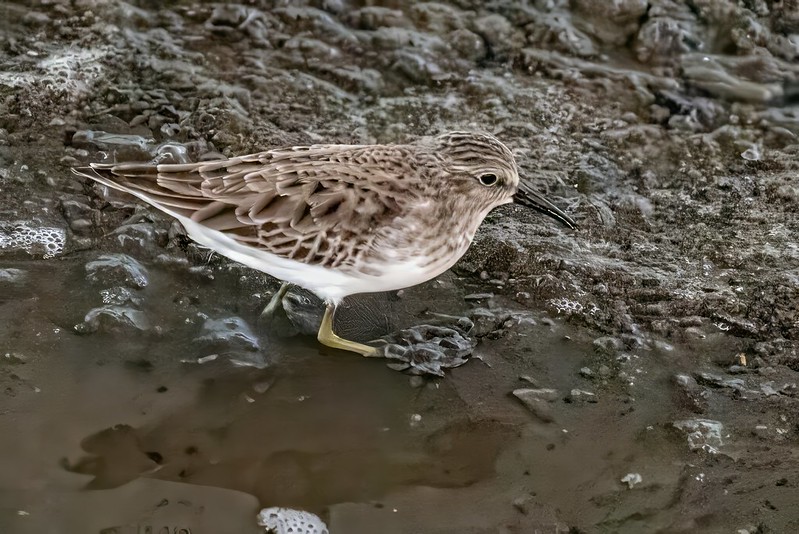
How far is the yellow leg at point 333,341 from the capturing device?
4.21 meters

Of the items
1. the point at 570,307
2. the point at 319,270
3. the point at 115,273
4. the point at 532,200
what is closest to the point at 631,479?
the point at 570,307

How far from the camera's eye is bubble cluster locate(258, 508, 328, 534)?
11.1 feet

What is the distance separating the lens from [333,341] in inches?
167

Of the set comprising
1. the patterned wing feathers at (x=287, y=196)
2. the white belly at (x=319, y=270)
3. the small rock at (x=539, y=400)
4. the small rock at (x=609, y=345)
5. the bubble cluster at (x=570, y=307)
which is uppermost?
the patterned wing feathers at (x=287, y=196)

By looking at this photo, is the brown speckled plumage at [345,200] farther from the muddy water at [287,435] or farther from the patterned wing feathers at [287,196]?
the muddy water at [287,435]

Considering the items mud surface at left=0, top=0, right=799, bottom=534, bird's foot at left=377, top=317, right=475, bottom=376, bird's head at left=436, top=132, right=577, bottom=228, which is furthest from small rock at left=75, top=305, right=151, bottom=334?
bird's head at left=436, top=132, right=577, bottom=228

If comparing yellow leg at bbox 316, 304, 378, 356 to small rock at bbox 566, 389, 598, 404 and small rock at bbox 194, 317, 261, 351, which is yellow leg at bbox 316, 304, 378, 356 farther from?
small rock at bbox 566, 389, 598, 404

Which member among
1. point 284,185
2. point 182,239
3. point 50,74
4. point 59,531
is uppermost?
point 284,185

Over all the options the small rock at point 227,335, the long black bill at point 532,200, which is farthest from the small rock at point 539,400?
the small rock at point 227,335

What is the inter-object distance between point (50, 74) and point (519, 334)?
3657 mm

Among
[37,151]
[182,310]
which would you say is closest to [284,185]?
[182,310]

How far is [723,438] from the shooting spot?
150 inches

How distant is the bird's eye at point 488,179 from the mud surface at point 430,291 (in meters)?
0.74

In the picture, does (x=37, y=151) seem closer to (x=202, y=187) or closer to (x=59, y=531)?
(x=202, y=187)
